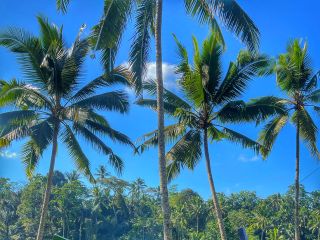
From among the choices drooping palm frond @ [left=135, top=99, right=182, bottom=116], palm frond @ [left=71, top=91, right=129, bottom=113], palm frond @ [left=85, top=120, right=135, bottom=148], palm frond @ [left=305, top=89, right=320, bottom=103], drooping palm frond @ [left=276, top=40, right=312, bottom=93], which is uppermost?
drooping palm frond @ [left=276, top=40, right=312, bottom=93]

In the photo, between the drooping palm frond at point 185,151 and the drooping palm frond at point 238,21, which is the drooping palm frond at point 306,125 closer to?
the drooping palm frond at point 185,151

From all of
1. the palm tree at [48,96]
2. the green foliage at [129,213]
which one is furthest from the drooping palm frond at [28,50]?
the green foliage at [129,213]

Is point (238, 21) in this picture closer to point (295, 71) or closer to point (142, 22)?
point (142, 22)

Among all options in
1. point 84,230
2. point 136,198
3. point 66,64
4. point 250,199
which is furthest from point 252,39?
point 250,199

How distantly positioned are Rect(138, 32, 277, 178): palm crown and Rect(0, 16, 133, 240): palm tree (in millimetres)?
1884

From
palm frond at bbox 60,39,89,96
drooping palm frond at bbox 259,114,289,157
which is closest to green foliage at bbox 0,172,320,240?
drooping palm frond at bbox 259,114,289,157

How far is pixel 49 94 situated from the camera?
16.2 m

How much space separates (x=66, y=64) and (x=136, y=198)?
56.0 metres

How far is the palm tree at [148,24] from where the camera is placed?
1154 cm

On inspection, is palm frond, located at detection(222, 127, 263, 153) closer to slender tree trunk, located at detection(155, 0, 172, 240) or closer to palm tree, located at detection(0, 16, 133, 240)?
palm tree, located at detection(0, 16, 133, 240)

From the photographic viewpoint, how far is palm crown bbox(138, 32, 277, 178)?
55.2ft

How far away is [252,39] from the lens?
11773mm

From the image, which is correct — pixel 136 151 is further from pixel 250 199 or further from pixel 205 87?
pixel 250 199

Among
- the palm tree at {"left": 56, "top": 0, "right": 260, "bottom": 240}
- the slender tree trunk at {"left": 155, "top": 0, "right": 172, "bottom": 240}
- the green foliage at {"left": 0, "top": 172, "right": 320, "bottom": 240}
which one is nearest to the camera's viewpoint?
the slender tree trunk at {"left": 155, "top": 0, "right": 172, "bottom": 240}
